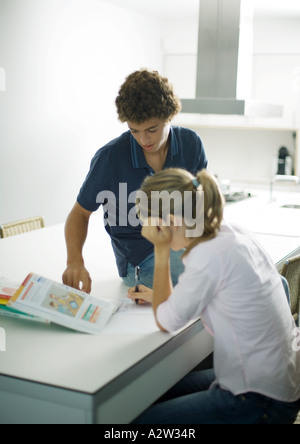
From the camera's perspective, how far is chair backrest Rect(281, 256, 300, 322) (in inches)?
91.0

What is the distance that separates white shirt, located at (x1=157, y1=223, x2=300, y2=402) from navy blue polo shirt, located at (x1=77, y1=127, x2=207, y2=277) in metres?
0.66

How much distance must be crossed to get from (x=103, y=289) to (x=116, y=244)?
22cm

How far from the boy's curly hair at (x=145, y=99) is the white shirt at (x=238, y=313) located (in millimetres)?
588

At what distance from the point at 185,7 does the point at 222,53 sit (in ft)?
8.32

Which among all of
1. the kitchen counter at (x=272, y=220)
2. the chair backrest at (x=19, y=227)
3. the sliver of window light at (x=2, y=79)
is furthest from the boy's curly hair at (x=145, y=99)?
the sliver of window light at (x=2, y=79)

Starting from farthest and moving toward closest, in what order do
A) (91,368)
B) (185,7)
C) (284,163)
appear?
(284,163)
(185,7)
(91,368)

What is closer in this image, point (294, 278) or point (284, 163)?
point (294, 278)

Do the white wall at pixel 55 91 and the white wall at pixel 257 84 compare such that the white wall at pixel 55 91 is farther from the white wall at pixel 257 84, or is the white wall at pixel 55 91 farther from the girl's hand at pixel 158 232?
the girl's hand at pixel 158 232

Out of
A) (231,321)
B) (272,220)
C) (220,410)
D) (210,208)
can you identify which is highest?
(210,208)

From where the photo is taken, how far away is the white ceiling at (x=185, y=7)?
214 inches

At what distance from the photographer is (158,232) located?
164 centimetres

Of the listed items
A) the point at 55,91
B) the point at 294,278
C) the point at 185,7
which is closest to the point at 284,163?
the point at 185,7

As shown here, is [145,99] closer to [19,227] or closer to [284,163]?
[19,227]
